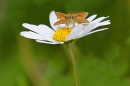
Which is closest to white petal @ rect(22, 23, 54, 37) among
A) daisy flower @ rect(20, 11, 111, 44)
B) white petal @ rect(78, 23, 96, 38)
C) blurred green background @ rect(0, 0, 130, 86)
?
daisy flower @ rect(20, 11, 111, 44)

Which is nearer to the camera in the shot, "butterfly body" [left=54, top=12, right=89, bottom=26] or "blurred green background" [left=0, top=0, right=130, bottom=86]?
"butterfly body" [left=54, top=12, right=89, bottom=26]

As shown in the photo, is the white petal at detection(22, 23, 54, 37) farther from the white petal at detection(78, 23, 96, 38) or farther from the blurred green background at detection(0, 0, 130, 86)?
the blurred green background at detection(0, 0, 130, 86)

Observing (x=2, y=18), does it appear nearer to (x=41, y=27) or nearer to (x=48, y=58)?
(x=48, y=58)

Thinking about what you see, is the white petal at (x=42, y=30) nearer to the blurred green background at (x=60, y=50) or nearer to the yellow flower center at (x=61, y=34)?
the yellow flower center at (x=61, y=34)

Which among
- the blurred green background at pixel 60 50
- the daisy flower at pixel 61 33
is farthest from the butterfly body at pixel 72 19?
the blurred green background at pixel 60 50

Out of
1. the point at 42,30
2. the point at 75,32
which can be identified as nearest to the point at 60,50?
the point at 42,30

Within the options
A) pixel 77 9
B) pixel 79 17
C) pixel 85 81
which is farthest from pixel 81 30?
pixel 77 9
